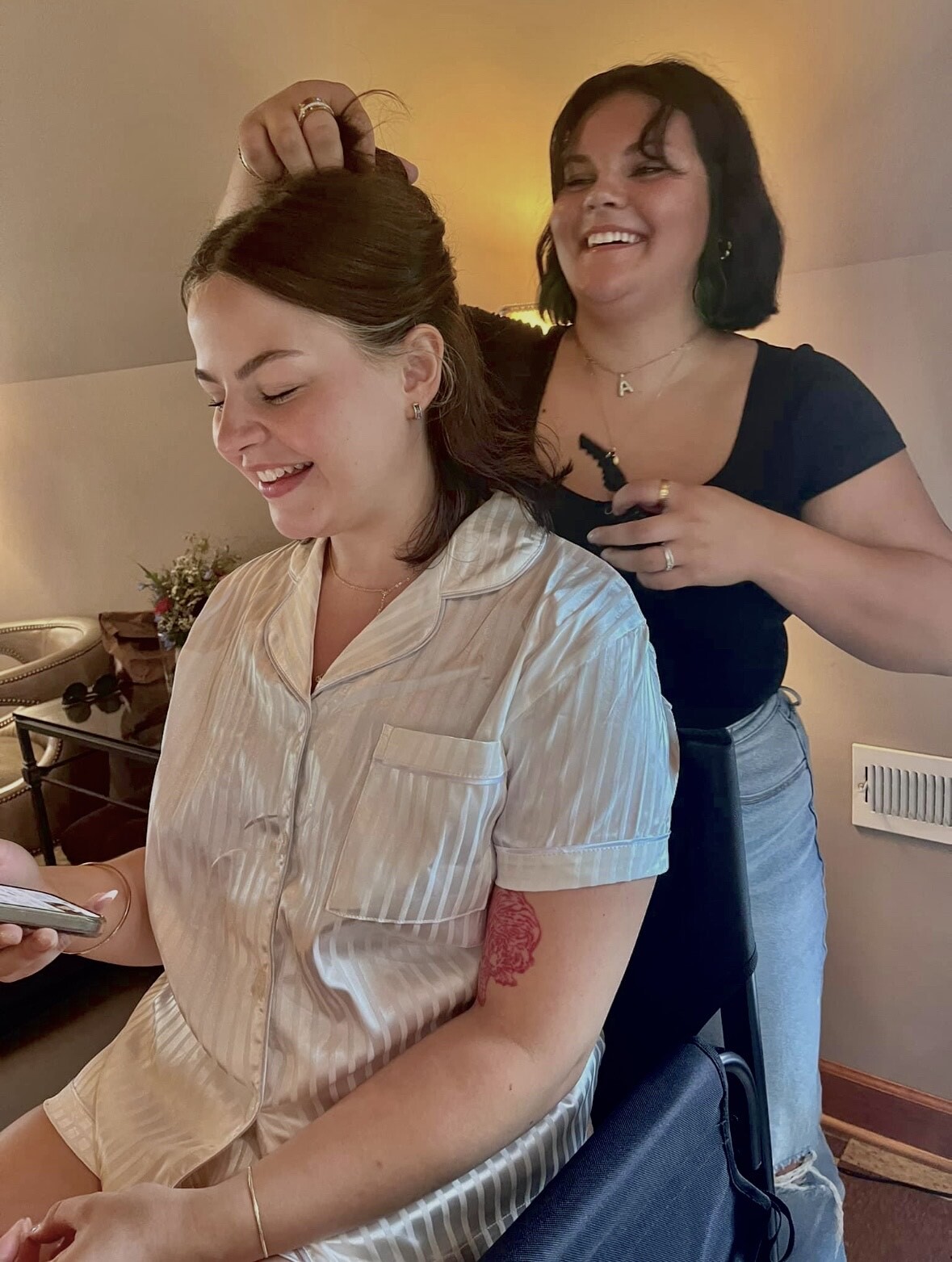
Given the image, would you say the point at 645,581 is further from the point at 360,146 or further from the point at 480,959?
the point at 360,146

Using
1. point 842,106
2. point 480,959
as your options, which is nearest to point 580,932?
point 480,959

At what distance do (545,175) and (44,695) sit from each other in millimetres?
1829

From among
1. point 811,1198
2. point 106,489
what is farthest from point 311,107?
point 106,489

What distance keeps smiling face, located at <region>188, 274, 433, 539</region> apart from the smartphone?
1.28ft

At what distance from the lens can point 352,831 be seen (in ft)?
2.60

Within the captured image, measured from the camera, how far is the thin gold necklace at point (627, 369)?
3.14ft

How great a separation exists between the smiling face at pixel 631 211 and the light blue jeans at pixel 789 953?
1.58 feet

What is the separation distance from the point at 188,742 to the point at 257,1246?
18.2 inches

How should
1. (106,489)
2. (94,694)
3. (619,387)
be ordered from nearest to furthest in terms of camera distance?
(619,387)
(94,694)
(106,489)

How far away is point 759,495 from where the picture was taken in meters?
0.92

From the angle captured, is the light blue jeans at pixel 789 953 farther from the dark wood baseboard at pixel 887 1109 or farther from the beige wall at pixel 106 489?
the beige wall at pixel 106 489

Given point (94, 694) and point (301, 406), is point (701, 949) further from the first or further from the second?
point (94, 694)

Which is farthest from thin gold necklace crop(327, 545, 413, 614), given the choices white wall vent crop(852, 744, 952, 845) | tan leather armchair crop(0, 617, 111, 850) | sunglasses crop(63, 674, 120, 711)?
tan leather armchair crop(0, 617, 111, 850)

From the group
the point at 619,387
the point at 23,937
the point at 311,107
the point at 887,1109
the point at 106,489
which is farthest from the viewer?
the point at 106,489
